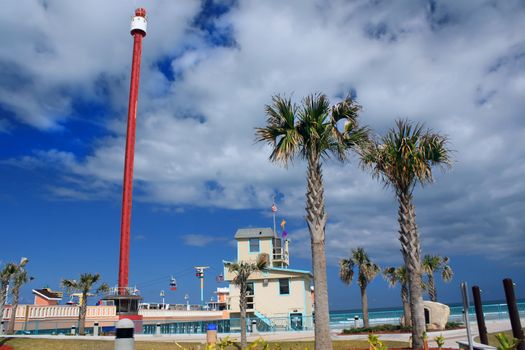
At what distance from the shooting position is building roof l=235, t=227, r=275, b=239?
50.7 meters

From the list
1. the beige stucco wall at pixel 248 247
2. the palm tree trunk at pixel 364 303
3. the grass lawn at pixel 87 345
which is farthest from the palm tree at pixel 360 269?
the grass lawn at pixel 87 345

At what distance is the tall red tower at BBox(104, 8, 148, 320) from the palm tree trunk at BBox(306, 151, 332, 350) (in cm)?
2875

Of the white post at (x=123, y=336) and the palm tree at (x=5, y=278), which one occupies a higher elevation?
the palm tree at (x=5, y=278)

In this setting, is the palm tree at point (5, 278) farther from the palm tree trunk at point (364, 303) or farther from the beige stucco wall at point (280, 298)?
the palm tree trunk at point (364, 303)

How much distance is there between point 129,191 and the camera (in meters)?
52.2

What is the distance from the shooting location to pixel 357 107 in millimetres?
18453

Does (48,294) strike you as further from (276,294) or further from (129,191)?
(276,294)

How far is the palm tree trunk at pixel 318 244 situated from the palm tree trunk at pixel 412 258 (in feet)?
13.5

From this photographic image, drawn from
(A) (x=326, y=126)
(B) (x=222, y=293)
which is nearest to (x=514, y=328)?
(A) (x=326, y=126)

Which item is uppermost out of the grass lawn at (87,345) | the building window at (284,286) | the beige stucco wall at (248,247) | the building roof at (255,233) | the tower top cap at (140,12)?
the tower top cap at (140,12)

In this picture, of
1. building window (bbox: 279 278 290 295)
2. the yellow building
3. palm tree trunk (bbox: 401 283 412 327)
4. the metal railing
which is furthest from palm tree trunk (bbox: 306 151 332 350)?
building window (bbox: 279 278 290 295)

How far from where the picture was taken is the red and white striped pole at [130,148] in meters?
49.2

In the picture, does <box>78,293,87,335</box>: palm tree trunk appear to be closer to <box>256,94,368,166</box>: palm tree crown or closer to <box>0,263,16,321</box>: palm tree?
<box>0,263,16,321</box>: palm tree

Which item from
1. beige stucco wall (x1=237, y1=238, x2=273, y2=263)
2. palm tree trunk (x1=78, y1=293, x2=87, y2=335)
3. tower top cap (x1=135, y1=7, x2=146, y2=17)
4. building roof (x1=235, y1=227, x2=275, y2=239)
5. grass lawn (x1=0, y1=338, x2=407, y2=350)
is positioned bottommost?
grass lawn (x1=0, y1=338, x2=407, y2=350)
